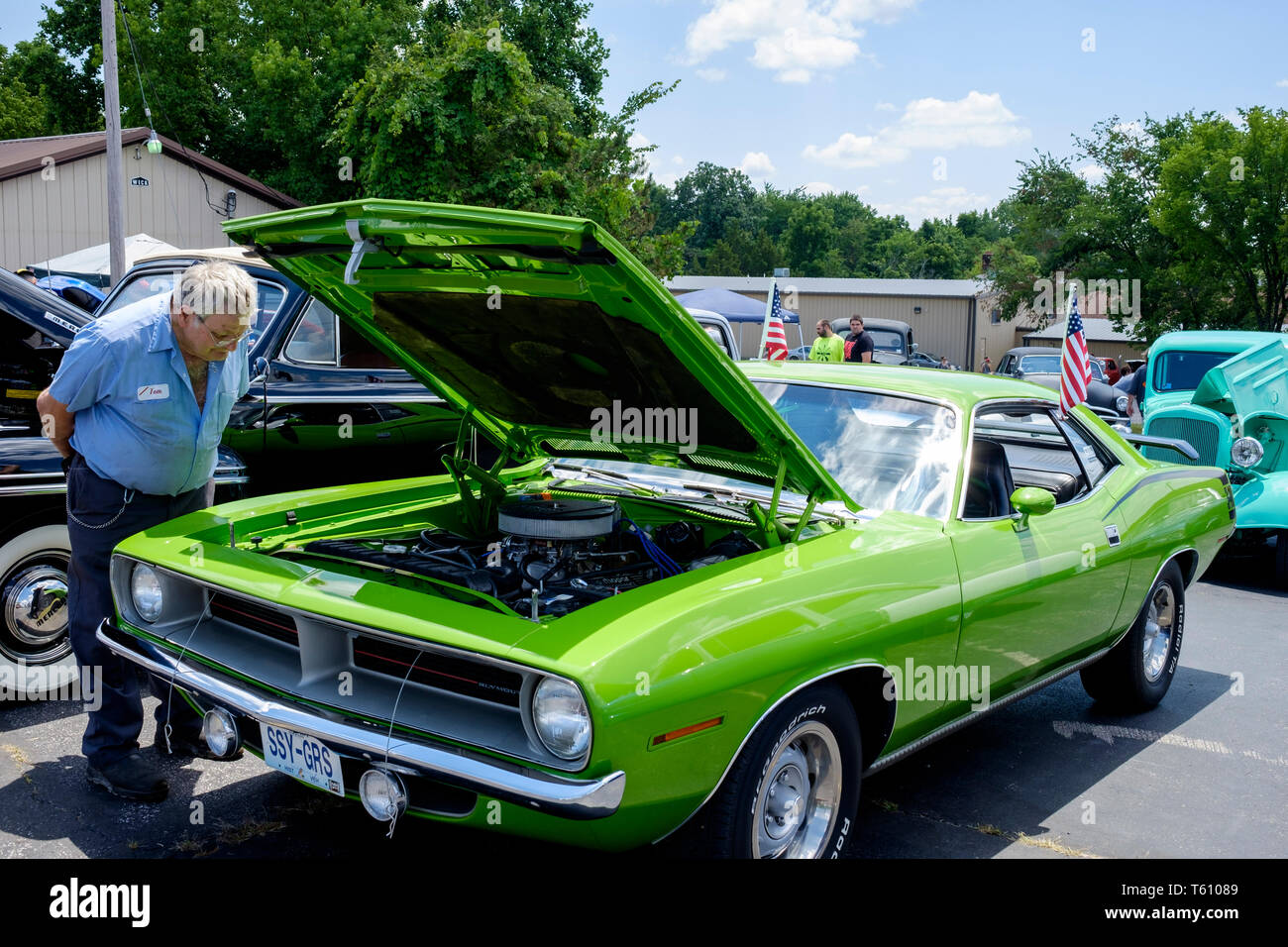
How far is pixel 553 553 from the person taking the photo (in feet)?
11.5

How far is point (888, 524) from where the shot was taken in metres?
3.37

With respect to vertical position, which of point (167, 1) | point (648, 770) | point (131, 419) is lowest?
point (648, 770)

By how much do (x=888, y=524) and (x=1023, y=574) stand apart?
0.62 m

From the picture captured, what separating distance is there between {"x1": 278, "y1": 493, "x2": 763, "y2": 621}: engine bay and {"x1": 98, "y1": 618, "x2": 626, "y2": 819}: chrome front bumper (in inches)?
19.7

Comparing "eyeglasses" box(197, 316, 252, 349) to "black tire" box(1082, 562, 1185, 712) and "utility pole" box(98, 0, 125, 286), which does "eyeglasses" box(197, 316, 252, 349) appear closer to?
"black tire" box(1082, 562, 1185, 712)

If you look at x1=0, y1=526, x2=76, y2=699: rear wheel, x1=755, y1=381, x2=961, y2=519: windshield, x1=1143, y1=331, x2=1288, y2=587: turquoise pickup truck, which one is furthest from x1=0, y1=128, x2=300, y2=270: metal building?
x1=755, y1=381, x2=961, y2=519: windshield

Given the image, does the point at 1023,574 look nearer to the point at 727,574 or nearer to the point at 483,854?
the point at 727,574

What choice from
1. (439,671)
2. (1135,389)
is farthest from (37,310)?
(1135,389)

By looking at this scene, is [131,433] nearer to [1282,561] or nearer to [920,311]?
[1282,561]

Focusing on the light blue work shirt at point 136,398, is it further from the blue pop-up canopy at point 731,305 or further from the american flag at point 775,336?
the blue pop-up canopy at point 731,305

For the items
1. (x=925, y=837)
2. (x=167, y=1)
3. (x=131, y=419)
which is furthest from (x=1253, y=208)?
(x=167, y=1)

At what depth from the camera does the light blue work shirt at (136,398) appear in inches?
132

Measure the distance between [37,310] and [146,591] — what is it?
2072 mm

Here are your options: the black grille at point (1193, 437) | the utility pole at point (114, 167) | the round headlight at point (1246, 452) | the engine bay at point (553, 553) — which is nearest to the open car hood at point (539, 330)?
the engine bay at point (553, 553)
